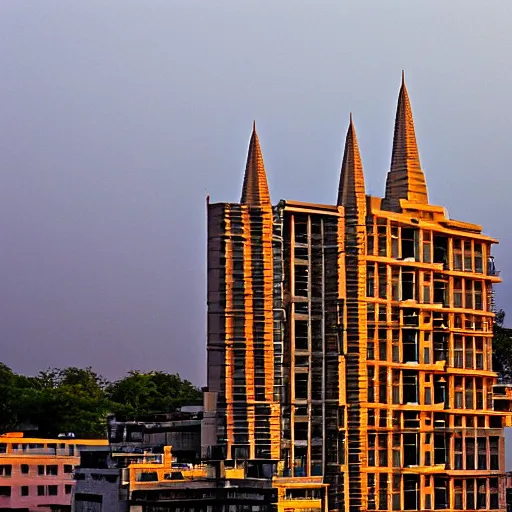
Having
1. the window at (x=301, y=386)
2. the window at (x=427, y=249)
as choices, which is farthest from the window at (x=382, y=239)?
the window at (x=301, y=386)

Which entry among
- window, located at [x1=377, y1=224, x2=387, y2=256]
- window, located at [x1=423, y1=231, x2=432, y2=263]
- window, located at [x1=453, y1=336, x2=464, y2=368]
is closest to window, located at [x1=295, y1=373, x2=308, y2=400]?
window, located at [x1=377, y1=224, x2=387, y2=256]

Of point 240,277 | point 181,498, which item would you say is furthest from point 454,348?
point 181,498

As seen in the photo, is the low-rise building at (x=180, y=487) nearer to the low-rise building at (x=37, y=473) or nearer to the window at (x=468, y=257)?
the window at (x=468, y=257)

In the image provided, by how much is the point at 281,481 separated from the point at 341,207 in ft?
47.7

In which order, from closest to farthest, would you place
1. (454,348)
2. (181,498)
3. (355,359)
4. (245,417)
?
(181,498)
(245,417)
(355,359)
(454,348)

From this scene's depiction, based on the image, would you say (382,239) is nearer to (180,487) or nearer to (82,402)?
(180,487)

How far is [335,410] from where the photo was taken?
70.6 m

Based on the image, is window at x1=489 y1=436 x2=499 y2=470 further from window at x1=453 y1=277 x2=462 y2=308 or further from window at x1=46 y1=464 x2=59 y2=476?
window at x1=46 y1=464 x2=59 y2=476

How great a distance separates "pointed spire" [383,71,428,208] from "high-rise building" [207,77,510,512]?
9cm

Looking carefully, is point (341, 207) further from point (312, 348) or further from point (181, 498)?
point (181, 498)

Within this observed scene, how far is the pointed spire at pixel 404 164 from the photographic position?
78812 mm

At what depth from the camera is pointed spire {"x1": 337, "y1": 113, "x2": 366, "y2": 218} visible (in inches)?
2864

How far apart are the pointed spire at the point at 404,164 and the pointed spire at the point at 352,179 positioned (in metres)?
5.77

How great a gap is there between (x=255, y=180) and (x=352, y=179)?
549cm
